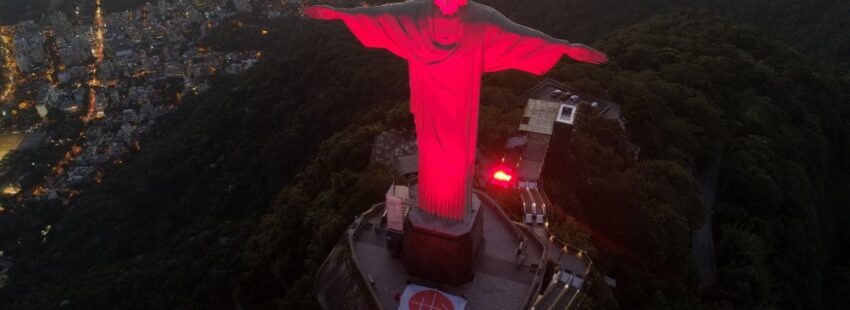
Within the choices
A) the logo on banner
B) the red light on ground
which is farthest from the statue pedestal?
the red light on ground

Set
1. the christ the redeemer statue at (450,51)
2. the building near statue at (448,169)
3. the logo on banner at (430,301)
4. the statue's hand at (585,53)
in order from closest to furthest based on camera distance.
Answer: the statue's hand at (585,53)
the christ the redeemer statue at (450,51)
the building near statue at (448,169)
the logo on banner at (430,301)

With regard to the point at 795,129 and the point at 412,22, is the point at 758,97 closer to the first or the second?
the point at 795,129

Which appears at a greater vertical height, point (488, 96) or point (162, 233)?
point (488, 96)

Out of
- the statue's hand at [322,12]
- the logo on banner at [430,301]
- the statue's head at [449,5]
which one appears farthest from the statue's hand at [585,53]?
the logo on banner at [430,301]

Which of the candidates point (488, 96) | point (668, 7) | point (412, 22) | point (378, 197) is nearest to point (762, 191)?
point (488, 96)

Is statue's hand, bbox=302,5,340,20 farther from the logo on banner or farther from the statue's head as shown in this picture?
the logo on banner

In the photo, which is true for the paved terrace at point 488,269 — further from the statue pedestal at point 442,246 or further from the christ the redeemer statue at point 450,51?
the christ the redeemer statue at point 450,51
